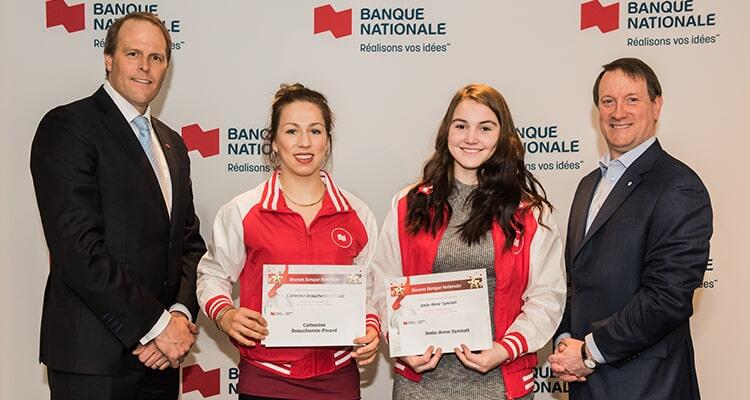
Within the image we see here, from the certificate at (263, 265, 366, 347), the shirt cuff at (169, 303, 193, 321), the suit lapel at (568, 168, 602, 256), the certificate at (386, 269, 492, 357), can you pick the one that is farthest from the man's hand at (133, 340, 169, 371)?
the suit lapel at (568, 168, 602, 256)

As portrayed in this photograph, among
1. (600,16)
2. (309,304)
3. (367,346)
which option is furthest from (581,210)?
(600,16)

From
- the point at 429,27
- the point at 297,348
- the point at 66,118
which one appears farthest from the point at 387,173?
the point at 66,118

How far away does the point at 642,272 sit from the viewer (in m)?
2.72

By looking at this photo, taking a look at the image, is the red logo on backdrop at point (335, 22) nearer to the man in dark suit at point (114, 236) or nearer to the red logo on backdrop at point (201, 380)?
the man in dark suit at point (114, 236)

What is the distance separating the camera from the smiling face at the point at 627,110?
112 inches

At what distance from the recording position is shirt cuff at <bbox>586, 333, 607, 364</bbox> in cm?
271

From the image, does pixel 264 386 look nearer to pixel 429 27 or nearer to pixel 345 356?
pixel 345 356

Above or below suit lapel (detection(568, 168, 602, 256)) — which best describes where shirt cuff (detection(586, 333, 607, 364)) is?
A: below

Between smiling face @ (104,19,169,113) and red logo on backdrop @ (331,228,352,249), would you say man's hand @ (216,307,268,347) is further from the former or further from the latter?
smiling face @ (104,19,169,113)

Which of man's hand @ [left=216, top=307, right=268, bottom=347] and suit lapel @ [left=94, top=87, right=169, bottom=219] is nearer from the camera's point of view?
man's hand @ [left=216, top=307, right=268, bottom=347]

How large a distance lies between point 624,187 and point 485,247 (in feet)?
1.80

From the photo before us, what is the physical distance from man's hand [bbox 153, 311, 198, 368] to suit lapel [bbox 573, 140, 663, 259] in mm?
1500

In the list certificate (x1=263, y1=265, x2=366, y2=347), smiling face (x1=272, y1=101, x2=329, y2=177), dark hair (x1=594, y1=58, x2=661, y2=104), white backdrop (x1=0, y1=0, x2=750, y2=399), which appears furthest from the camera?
white backdrop (x1=0, y1=0, x2=750, y2=399)

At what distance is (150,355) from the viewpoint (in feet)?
9.48
